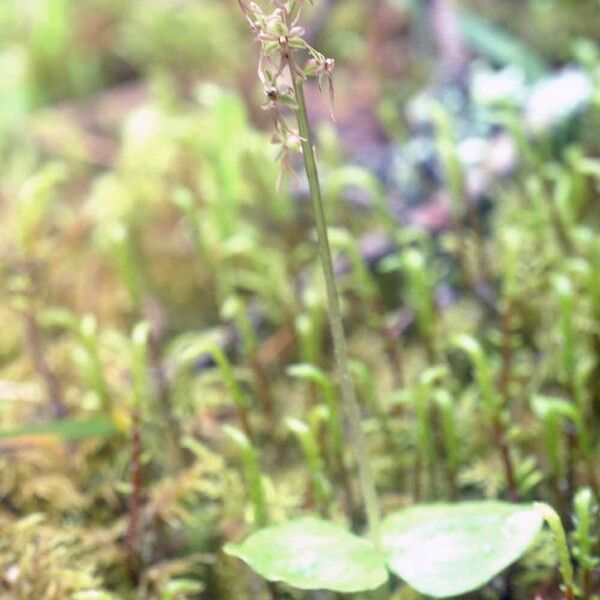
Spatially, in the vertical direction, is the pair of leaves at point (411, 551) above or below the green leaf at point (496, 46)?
below

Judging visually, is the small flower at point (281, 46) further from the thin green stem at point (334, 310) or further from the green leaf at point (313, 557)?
the green leaf at point (313, 557)

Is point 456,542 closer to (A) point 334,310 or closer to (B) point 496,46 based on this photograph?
(A) point 334,310

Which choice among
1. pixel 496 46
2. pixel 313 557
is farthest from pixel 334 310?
pixel 496 46

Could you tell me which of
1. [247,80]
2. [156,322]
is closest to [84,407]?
[156,322]

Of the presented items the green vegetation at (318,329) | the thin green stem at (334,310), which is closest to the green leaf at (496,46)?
the green vegetation at (318,329)

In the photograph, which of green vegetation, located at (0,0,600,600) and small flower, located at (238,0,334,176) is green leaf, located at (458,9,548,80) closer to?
green vegetation, located at (0,0,600,600)

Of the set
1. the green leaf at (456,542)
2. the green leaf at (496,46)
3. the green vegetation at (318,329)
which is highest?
the green leaf at (496,46)
